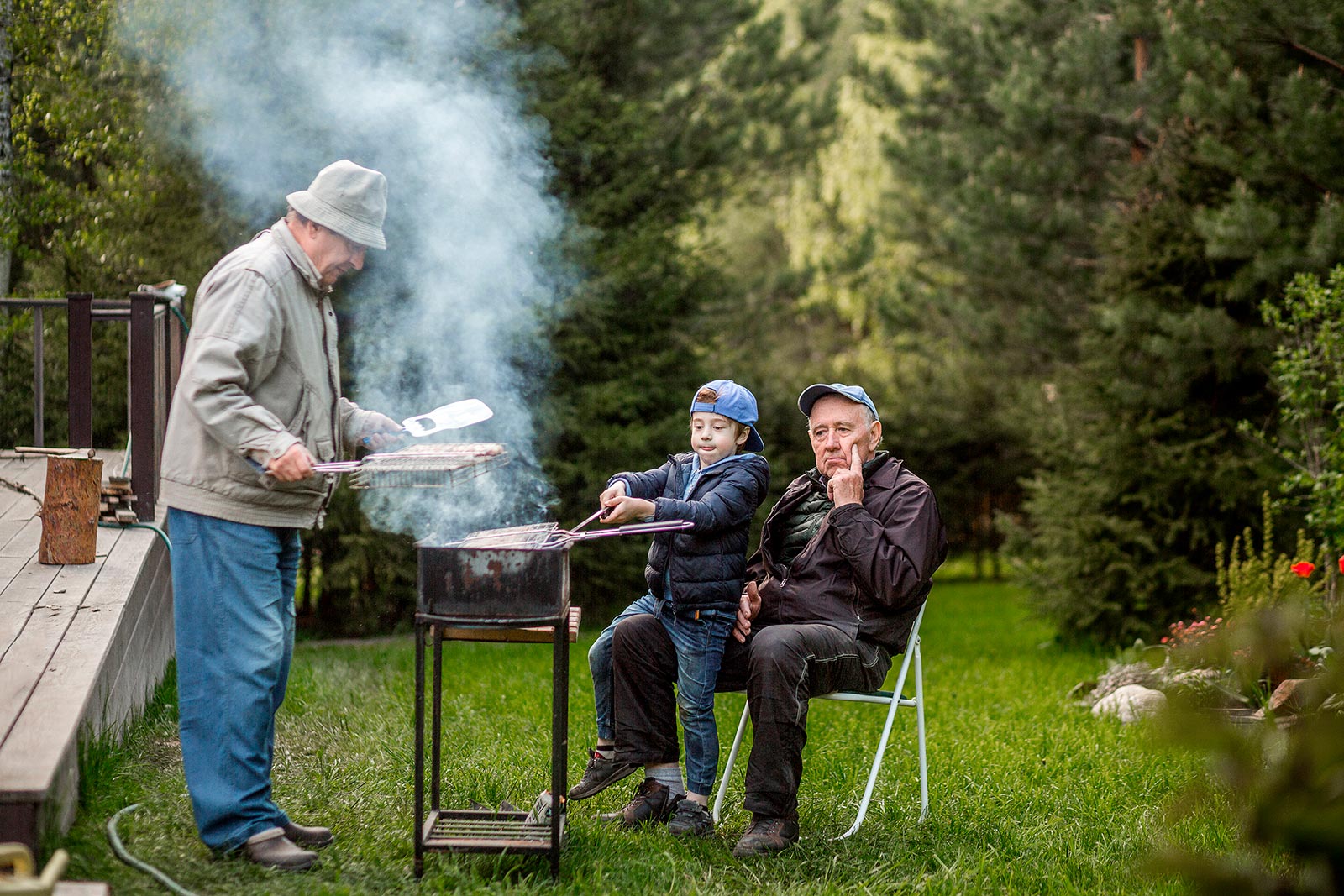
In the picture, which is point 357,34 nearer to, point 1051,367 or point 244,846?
point 244,846

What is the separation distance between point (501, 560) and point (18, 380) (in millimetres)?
6378

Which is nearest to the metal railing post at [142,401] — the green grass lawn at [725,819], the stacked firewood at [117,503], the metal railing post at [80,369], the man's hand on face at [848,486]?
the stacked firewood at [117,503]

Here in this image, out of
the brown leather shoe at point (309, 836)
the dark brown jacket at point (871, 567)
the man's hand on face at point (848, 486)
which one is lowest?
the brown leather shoe at point (309, 836)

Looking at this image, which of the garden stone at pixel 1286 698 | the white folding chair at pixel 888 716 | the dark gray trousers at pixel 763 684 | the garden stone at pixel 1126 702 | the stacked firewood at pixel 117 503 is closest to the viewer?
the dark gray trousers at pixel 763 684

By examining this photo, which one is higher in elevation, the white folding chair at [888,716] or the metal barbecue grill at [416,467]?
the metal barbecue grill at [416,467]

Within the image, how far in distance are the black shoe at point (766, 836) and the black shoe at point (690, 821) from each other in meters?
0.17

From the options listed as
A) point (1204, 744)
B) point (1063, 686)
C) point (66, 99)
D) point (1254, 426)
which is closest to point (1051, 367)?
point (1254, 426)

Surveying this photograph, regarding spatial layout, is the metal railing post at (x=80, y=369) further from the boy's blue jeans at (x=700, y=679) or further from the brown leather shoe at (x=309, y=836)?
the boy's blue jeans at (x=700, y=679)

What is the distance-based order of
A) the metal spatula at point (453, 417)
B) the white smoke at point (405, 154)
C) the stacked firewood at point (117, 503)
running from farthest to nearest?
the white smoke at point (405, 154), the stacked firewood at point (117, 503), the metal spatula at point (453, 417)

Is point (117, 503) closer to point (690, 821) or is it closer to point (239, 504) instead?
point (239, 504)

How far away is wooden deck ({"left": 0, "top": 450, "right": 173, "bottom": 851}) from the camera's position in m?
2.66

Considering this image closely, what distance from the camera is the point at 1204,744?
3.93ft

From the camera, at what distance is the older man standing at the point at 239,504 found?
287cm

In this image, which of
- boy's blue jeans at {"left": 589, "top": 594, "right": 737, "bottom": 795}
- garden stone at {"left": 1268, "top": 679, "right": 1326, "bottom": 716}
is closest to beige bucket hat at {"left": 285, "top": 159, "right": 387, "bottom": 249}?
boy's blue jeans at {"left": 589, "top": 594, "right": 737, "bottom": 795}
